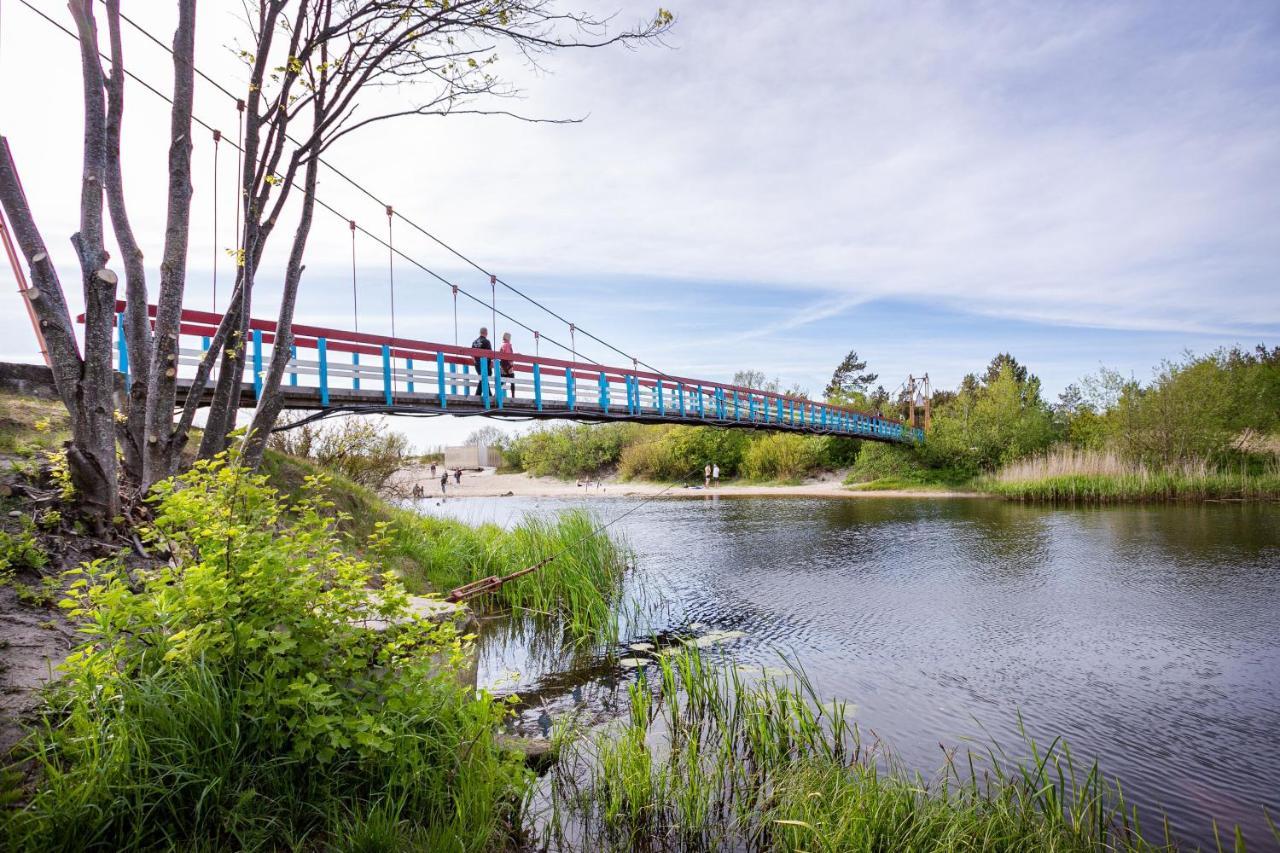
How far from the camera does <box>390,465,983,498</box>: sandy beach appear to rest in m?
29.0

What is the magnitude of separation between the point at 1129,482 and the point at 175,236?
81.1 ft

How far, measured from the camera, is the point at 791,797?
331cm

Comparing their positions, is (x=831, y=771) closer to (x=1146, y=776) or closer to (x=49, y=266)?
(x=1146, y=776)

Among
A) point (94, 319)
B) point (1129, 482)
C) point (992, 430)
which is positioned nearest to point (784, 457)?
point (992, 430)

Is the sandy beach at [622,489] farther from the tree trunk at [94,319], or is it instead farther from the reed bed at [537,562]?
the tree trunk at [94,319]

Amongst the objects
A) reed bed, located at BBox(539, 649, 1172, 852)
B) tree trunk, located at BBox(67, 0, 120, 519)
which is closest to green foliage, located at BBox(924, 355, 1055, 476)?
reed bed, located at BBox(539, 649, 1172, 852)

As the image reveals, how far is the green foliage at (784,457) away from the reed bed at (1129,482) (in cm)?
1058

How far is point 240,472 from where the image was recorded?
3.00m

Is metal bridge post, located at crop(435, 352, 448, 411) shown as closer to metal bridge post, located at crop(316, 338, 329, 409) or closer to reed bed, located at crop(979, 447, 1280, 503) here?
metal bridge post, located at crop(316, 338, 329, 409)

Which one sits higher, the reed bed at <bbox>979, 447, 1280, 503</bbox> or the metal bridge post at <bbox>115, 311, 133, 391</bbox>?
the metal bridge post at <bbox>115, 311, 133, 391</bbox>

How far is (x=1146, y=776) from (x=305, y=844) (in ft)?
15.0

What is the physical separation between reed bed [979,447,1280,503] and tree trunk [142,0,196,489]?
2369cm

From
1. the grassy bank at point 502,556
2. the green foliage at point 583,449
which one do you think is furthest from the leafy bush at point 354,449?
the green foliage at point 583,449

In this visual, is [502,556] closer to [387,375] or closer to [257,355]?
[387,375]
